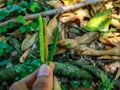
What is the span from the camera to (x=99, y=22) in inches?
114

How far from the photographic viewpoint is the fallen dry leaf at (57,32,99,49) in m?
2.66

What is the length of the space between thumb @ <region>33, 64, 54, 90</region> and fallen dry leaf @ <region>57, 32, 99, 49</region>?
1.13 meters

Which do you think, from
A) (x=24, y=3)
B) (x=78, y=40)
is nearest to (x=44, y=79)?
(x=78, y=40)

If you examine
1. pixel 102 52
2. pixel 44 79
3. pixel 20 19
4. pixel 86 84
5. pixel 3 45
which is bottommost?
pixel 86 84

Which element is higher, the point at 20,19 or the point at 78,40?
the point at 20,19

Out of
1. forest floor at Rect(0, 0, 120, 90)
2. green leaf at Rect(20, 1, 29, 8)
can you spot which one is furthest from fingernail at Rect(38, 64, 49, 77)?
green leaf at Rect(20, 1, 29, 8)

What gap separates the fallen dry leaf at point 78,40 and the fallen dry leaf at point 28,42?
0.87 feet

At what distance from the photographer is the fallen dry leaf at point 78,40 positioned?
2660mm

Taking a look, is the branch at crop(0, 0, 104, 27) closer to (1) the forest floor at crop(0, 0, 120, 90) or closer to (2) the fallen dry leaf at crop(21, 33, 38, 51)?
(1) the forest floor at crop(0, 0, 120, 90)

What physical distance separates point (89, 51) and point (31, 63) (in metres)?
0.52

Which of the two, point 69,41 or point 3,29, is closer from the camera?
point 69,41

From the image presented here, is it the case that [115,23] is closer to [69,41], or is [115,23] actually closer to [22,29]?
[69,41]

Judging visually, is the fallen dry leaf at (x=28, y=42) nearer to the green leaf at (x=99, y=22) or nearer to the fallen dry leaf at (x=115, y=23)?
the green leaf at (x=99, y=22)

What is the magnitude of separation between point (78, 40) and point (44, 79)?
1.26 meters
